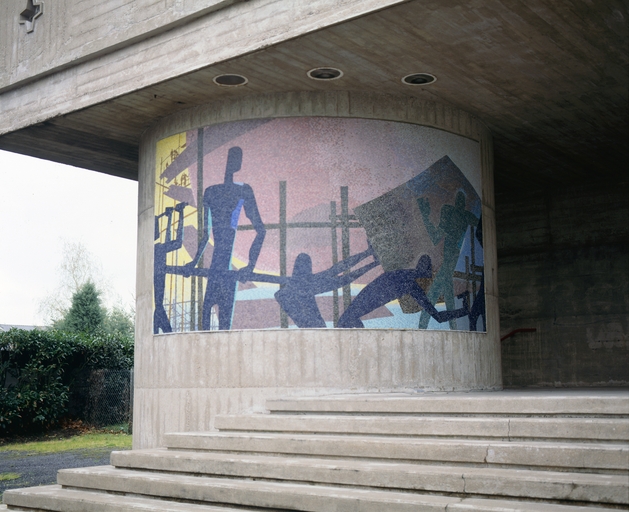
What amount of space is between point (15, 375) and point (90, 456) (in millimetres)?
4720

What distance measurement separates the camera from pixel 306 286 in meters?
10.3

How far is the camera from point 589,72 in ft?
34.0

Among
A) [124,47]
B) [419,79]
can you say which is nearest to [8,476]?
[124,47]

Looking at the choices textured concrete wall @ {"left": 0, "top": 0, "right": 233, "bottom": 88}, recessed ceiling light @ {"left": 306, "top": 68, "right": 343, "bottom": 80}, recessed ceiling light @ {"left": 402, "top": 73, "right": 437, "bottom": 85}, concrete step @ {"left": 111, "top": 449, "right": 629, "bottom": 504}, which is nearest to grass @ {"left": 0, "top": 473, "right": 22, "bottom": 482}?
concrete step @ {"left": 111, "top": 449, "right": 629, "bottom": 504}

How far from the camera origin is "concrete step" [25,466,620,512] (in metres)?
5.35

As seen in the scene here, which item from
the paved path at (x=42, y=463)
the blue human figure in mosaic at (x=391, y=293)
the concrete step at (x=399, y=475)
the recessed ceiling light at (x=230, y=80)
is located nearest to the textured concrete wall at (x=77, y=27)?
the recessed ceiling light at (x=230, y=80)

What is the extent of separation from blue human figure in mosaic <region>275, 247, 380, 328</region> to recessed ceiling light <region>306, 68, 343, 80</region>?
7.59 ft

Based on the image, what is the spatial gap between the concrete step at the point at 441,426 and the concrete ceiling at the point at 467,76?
4228 millimetres

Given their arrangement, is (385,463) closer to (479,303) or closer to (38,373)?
(479,303)

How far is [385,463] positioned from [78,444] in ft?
38.0

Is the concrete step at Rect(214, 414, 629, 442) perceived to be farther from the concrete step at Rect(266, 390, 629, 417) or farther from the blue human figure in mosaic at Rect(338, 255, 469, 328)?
the blue human figure in mosaic at Rect(338, 255, 469, 328)

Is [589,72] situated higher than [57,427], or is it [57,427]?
[589,72]

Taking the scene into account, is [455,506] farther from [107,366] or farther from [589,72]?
[107,366]

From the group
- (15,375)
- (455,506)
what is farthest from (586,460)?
(15,375)
